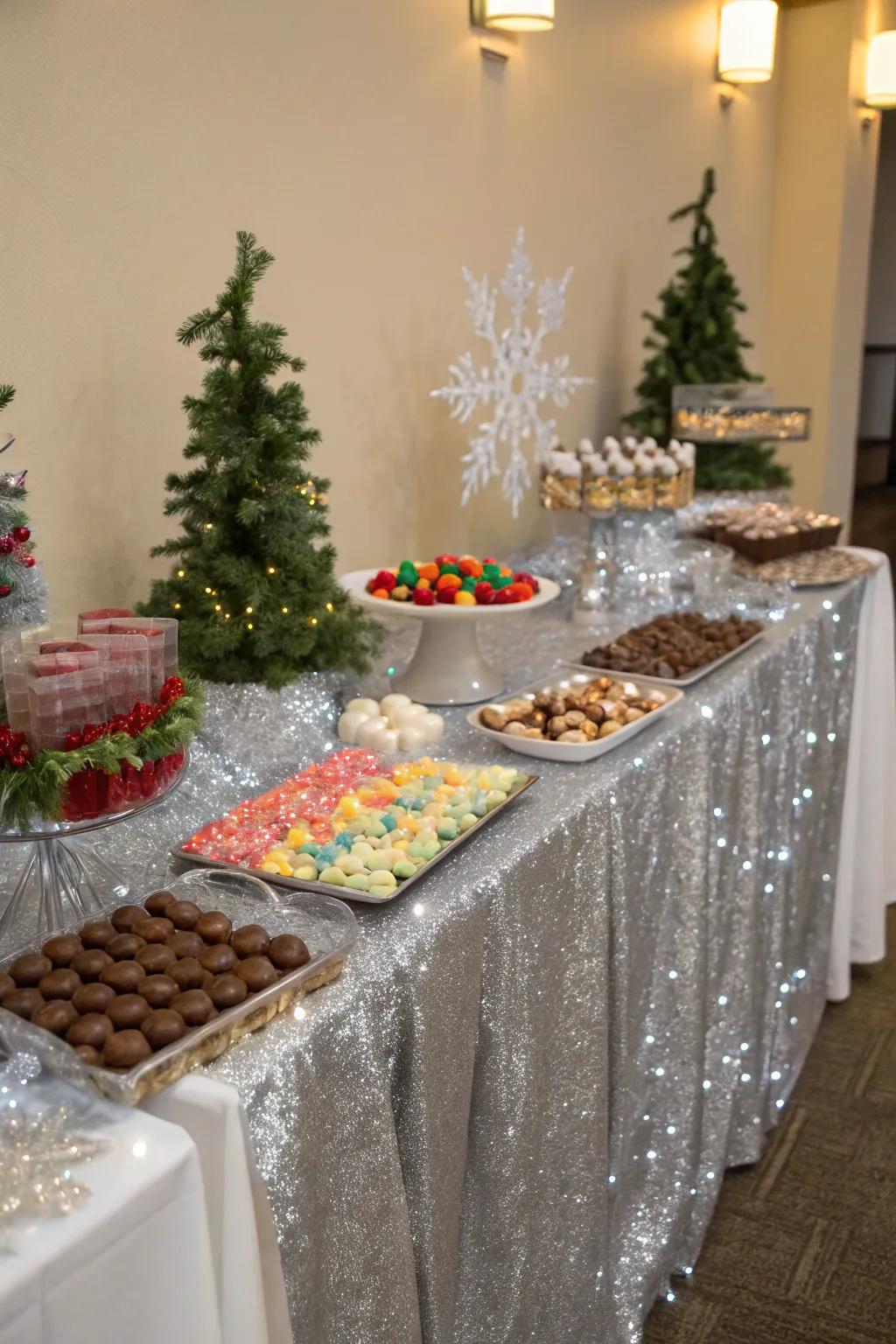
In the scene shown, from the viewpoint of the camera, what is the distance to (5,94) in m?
1.29

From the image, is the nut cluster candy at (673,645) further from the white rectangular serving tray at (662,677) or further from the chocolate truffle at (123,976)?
the chocolate truffle at (123,976)

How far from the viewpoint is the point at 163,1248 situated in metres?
0.72

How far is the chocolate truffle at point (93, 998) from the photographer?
81 centimetres

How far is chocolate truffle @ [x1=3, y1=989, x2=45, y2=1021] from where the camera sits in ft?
2.66

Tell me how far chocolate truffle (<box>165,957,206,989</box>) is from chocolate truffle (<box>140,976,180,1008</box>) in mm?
15

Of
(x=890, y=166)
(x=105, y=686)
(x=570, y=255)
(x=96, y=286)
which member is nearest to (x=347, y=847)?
(x=105, y=686)

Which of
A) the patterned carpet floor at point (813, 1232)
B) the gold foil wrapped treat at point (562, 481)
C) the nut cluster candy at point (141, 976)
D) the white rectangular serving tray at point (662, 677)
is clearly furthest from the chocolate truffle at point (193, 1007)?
the gold foil wrapped treat at point (562, 481)

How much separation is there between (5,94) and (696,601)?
139 centimetres

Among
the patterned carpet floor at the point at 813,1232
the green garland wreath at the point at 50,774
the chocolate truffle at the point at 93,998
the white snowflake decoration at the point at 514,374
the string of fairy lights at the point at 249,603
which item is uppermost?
the white snowflake decoration at the point at 514,374

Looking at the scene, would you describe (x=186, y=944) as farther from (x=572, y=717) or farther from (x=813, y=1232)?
(x=813, y=1232)

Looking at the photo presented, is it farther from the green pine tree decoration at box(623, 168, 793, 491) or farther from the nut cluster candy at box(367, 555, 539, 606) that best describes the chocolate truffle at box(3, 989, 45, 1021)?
the green pine tree decoration at box(623, 168, 793, 491)

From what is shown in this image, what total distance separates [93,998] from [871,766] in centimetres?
203

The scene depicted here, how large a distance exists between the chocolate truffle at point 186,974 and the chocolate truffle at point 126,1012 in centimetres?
4

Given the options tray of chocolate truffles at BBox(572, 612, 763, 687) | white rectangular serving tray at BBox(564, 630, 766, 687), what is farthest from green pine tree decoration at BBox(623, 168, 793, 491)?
white rectangular serving tray at BBox(564, 630, 766, 687)
